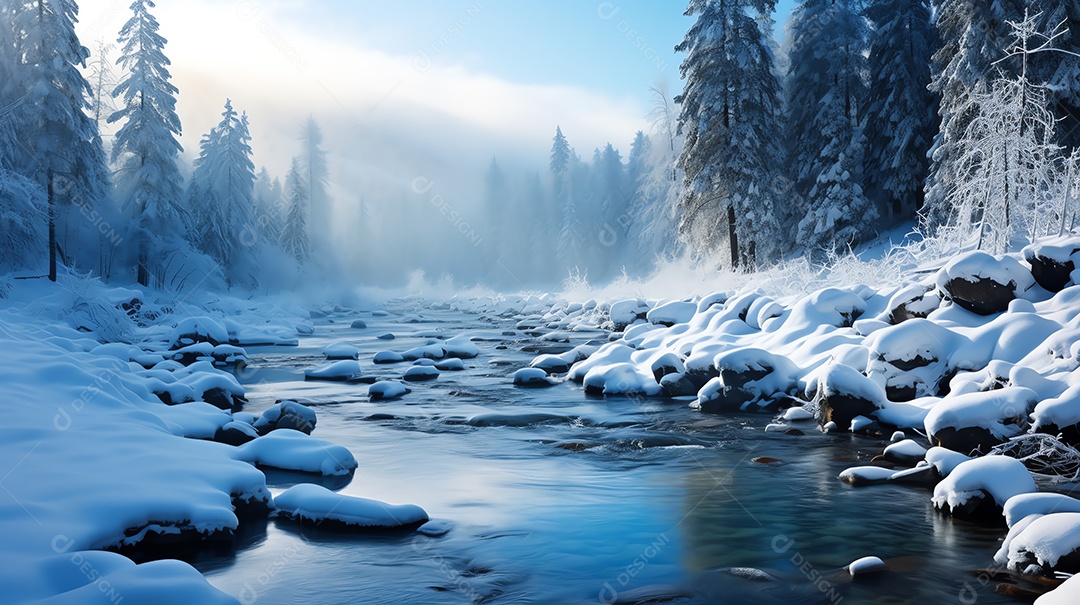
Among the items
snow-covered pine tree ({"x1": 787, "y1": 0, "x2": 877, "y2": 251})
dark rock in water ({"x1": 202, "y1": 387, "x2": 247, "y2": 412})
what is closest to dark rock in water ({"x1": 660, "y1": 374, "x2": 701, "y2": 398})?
dark rock in water ({"x1": 202, "y1": 387, "x2": 247, "y2": 412})

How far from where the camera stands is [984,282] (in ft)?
35.2

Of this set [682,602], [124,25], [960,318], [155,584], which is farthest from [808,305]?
[124,25]

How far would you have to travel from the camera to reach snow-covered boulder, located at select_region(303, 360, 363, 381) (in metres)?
15.7

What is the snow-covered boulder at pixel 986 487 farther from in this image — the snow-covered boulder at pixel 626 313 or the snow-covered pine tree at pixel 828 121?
the snow-covered pine tree at pixel 828 121

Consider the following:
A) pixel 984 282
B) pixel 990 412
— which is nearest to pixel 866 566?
pixel 990 412

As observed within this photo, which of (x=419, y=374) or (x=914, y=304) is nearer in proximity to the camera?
(x=914, y=304)

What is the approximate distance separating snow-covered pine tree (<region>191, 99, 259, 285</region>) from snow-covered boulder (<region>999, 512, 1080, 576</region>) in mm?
40914

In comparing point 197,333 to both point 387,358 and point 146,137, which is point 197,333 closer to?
point 387,358

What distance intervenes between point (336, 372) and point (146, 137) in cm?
2325

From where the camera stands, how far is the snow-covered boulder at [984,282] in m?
10.6

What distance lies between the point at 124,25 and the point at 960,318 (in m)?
35.5

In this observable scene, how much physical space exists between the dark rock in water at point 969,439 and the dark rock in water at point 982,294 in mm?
3950

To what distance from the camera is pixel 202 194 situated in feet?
136

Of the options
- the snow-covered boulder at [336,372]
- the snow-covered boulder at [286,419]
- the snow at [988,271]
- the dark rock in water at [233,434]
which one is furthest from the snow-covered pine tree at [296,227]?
the snow at [988,271]
